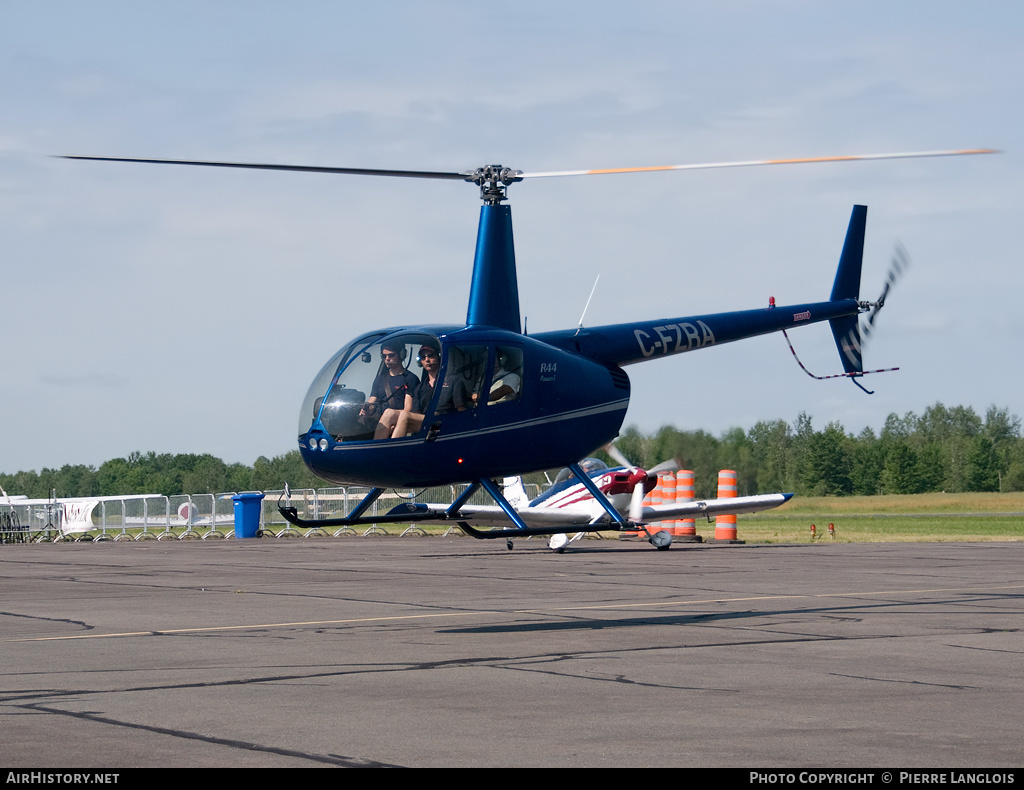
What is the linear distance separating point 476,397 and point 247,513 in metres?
28.7

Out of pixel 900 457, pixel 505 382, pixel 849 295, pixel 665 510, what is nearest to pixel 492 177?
pixel 505 382

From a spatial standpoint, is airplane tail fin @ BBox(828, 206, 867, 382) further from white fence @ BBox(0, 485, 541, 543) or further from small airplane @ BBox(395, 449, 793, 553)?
white fence @ BBox(0, 485, 541, 543)

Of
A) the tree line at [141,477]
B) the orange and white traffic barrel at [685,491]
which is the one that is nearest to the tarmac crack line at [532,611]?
the orange and white traffic barrel at [685,491]

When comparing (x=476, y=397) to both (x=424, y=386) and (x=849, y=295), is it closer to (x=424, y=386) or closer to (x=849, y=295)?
(x=424, y=386)

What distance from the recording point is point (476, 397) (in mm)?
11852

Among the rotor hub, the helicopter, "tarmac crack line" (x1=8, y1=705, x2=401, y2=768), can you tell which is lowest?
"tarmac crack line" (x1=8, y1=705, x2=401, y2=768)

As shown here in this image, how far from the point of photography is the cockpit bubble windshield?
37.0 feet

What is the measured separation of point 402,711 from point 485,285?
5789 millimetres

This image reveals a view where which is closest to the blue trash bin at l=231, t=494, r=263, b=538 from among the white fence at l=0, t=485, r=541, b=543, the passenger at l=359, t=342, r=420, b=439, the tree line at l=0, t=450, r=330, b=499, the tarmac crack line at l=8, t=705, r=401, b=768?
the white fence at l=0, t=485, r=541, b=543

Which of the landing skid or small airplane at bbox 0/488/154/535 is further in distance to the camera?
small airplane at bbox 0/488/154/535

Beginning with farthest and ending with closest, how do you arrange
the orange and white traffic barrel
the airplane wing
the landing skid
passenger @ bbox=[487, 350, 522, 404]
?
the orange and white traffic barrel → the airplane wing → passenger @ bbox=[487, 350, 522, 404] → the landing skid

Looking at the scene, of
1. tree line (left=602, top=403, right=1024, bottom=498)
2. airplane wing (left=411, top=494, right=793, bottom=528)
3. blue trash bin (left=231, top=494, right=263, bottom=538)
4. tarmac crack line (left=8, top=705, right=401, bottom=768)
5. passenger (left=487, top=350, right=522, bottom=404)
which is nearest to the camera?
tarmac crack line (left=8, top=705, right=401, bottom=768)

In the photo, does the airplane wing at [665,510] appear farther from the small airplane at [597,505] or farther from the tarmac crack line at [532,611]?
the tarmac crack line at [532,611]

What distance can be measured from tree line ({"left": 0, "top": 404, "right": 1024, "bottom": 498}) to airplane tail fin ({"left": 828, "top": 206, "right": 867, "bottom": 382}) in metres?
16.2
